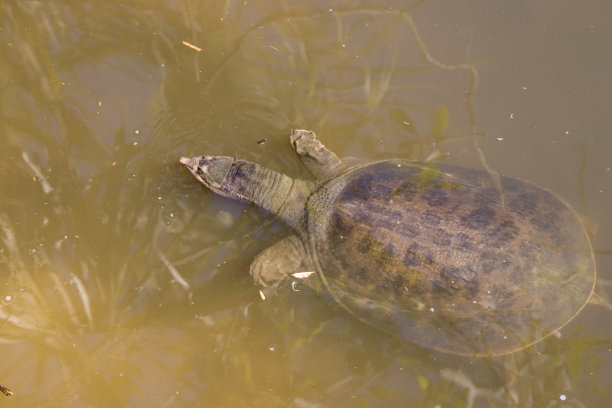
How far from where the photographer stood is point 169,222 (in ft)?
16.2

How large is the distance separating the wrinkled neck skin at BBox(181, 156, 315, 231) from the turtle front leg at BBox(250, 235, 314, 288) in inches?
7.5

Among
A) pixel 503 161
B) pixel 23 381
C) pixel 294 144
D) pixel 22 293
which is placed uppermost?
pixel 294 144

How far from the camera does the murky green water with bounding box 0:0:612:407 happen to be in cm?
471

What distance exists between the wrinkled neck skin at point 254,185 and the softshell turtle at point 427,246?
0.4 inches

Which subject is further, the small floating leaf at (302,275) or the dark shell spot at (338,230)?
the small floating leaf at (302,275)

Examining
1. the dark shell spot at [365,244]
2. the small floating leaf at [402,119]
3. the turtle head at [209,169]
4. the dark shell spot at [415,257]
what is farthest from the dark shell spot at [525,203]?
the turtle head at [209,169]

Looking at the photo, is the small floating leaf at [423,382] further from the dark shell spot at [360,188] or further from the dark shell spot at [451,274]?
the dark shell spot at [360,188]

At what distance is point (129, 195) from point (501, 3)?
394 centimetres

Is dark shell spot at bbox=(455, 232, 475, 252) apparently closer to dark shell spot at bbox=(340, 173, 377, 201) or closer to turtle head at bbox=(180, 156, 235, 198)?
dark shell spot at bbox=(340, 173, 377, 201)

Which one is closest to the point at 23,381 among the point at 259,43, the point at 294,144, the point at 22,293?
the point at 22,293

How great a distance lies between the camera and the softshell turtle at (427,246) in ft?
13.6

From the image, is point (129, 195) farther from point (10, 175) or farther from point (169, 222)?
point (10, 175)

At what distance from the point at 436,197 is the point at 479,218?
0.39 meters

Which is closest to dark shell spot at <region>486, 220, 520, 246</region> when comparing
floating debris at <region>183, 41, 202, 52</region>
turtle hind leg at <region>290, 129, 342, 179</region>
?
turtle hind leg at <region>290, 129, 342, 179</region>
